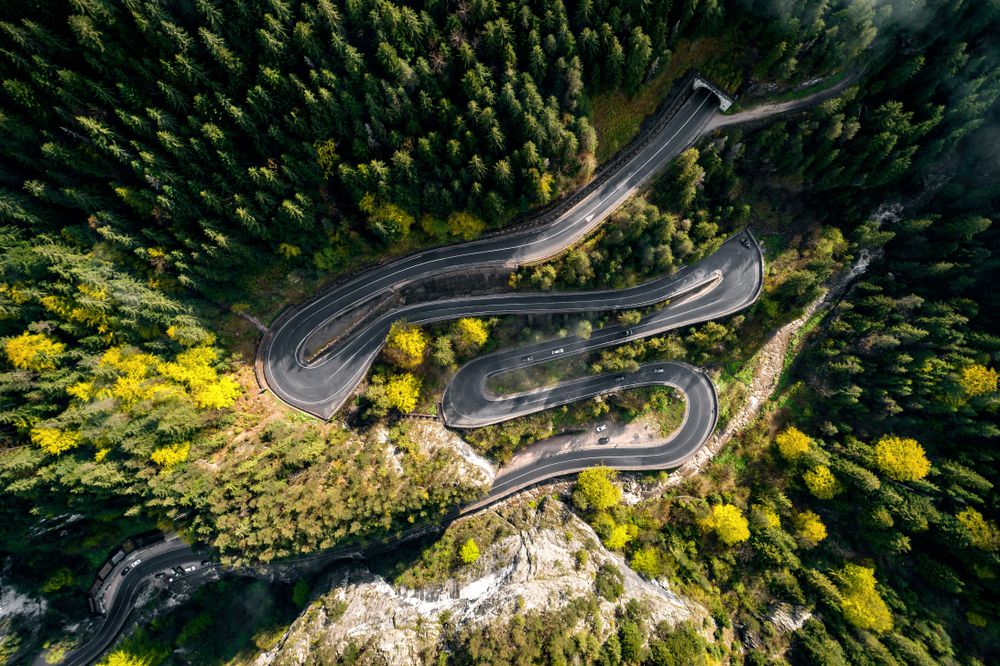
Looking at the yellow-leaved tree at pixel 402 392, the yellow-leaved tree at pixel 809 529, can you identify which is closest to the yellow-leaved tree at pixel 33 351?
the yellow-leaved tree at pixel 402 392

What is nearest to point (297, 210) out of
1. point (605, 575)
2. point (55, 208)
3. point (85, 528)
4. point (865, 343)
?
point (55, 208)

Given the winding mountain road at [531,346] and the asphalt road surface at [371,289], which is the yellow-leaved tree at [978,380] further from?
the asphalt road surface at [371,289]

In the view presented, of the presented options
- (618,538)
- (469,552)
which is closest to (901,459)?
(618,538)

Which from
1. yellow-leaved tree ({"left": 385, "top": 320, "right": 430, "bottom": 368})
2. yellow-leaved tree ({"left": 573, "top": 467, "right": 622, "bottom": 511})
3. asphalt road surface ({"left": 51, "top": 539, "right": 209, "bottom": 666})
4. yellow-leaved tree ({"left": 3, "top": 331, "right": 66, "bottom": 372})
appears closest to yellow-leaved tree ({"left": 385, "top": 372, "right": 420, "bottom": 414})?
yellow-leaved tree ({"left": 385, "top": 320, "right": 430, "bottom": 368})

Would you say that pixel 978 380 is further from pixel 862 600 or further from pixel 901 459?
pixel 862 600

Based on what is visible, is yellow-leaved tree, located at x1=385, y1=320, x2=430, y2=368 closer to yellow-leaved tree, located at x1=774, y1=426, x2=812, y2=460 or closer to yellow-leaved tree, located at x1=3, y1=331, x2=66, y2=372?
yellow-leaved tree, located at x1=3, y1=331, x2=66, y2=372

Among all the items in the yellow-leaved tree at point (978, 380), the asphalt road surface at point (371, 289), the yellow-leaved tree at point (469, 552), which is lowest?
the yellow-leaved tree at point (978, 380)

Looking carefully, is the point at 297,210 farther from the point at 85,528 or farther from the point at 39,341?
the point at 85,528
